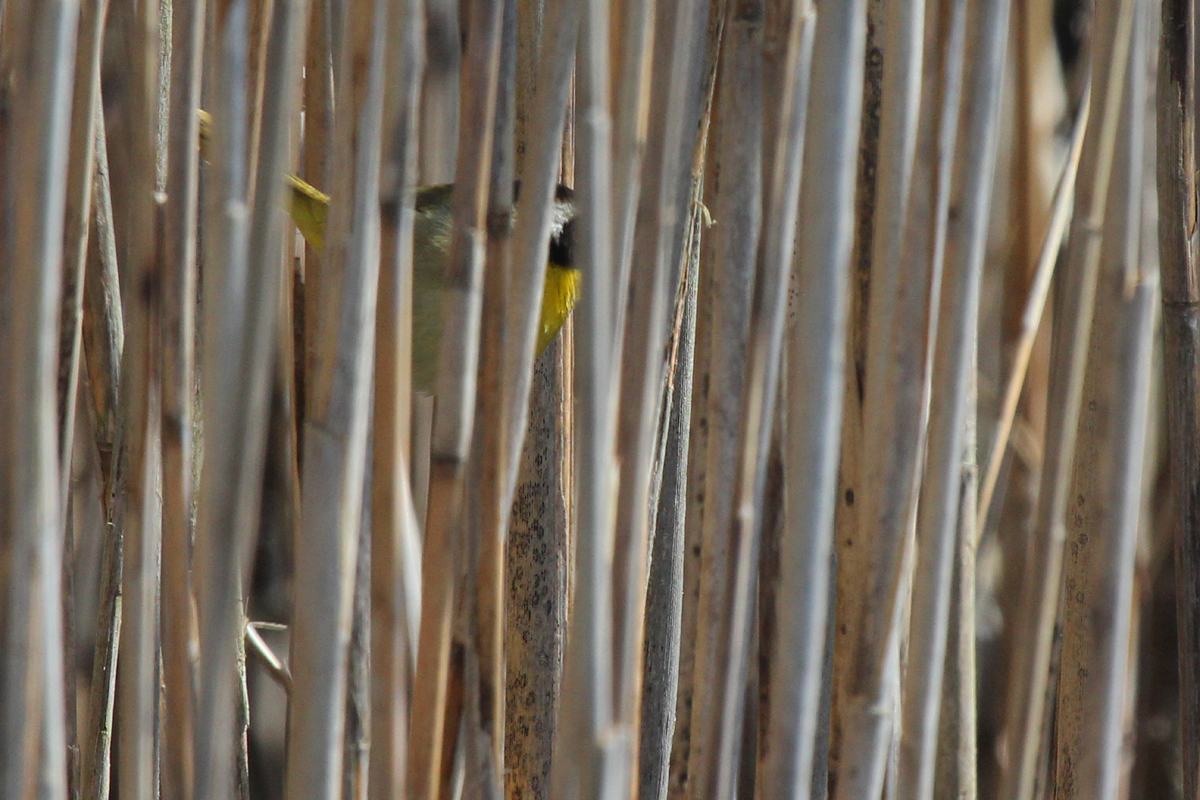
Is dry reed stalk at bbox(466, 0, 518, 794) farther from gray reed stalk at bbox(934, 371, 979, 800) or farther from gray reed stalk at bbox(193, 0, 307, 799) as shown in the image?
gray reed stalk at bbox(934, 371, 979, 800)

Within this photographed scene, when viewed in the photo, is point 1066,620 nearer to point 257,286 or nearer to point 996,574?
point 257,286

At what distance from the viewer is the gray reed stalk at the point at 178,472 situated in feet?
1.50

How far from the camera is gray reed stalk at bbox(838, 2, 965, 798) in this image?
1.61ft

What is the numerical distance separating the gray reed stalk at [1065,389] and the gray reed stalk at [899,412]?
106 millimetres

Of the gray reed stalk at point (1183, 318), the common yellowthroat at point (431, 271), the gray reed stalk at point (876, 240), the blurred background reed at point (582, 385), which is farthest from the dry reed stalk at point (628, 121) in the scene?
the common yellowthroat at point (431, 271)

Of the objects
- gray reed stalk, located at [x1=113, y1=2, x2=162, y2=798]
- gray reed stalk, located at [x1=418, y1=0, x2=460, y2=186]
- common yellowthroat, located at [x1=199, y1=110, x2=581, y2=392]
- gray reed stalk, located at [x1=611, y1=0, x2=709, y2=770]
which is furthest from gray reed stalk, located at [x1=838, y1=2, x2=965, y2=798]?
common yellowthroat, located at [x1=199, y1=110, x2=581, y2=392]

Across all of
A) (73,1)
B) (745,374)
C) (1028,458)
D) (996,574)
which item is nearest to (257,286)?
(73,1)

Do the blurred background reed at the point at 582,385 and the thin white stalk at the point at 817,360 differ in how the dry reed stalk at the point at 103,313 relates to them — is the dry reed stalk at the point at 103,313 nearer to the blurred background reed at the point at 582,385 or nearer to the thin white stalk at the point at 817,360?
the blurred background reed at the point at 582,385

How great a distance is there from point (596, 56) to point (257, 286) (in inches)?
5.9

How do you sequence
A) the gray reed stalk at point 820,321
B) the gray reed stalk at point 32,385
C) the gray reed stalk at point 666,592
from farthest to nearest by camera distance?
1. the gray reed stalk at point 666,592
2. the gray reed stalk at point 820,321
3. the gray reed stalk at point 32,385

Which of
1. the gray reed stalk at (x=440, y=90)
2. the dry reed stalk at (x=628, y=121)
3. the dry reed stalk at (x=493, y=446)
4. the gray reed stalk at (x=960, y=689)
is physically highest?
the gray reed stalk at (x=440, y=90)

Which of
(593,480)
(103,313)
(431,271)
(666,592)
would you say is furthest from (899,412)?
(431,271)

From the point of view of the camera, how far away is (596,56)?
1.37 feet

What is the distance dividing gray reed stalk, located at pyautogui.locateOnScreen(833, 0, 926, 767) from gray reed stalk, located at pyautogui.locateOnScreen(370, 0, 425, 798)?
0.67 ft
